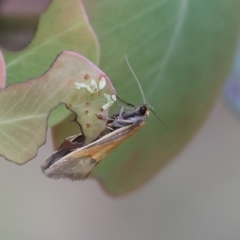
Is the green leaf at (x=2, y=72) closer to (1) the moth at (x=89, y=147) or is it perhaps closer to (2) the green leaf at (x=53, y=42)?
(2) the green leaf at (x=53, y=42)

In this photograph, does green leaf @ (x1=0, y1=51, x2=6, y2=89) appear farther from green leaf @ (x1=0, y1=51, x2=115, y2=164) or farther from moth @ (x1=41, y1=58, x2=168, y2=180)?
moth @ (x1=41, y1=58, x2=168, y2=180)

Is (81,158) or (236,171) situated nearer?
(81,158)

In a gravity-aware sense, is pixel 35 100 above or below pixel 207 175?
above

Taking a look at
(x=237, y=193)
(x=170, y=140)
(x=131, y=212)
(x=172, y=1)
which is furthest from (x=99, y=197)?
(x=172, y=1)

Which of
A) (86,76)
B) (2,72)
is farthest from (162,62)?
(2,72)

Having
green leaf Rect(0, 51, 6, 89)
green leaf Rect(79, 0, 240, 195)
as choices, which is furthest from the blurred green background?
green leaf Rect(0, 51, 6, 89)

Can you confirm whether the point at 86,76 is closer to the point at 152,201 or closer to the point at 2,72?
the point at 2,72

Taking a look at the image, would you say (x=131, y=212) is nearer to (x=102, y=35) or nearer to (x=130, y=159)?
(x=130, y=159)
